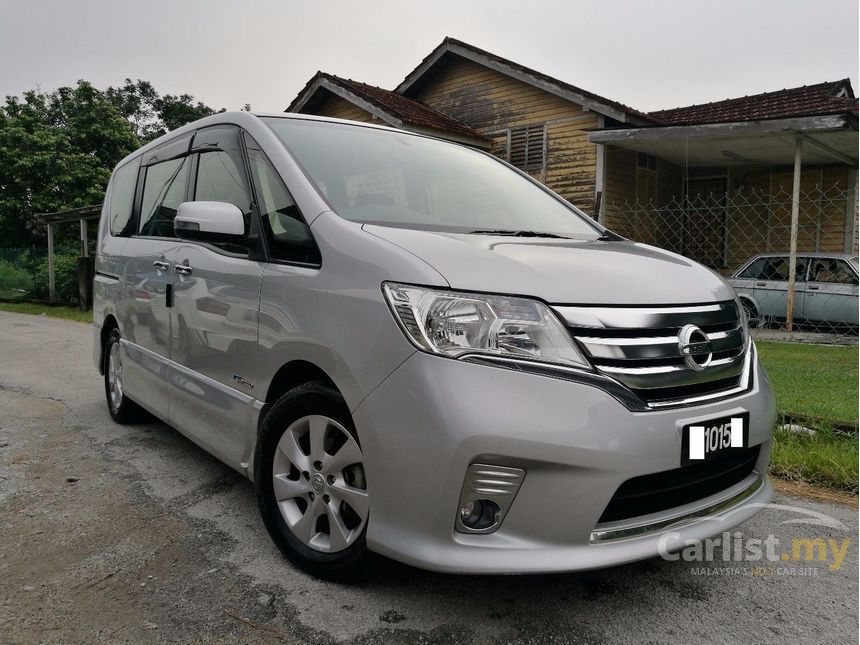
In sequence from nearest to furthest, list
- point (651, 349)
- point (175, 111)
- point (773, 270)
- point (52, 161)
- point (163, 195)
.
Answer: point (651, 349) < point (163, 195) < point (773, 270) < point (52, 161) < point (175, 111)

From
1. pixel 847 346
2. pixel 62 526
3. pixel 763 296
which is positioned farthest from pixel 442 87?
pixel 62 526

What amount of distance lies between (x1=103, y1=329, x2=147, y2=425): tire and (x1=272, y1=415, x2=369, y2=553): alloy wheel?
2.40 metres

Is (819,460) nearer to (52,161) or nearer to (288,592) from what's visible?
(288,592)

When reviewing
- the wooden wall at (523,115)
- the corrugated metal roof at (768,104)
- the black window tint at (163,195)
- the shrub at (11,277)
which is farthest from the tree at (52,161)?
the black window tint at (163,195)

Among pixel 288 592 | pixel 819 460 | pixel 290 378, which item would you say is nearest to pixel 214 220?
pixel 290 378

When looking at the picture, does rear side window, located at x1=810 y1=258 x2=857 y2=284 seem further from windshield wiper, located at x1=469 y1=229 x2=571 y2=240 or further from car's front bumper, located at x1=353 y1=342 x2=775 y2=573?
car's front bumper, located at x1=353 y1=342 x2=775 y2=573

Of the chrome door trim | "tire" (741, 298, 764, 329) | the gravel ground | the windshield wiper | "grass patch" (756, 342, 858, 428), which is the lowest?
the gravel ground

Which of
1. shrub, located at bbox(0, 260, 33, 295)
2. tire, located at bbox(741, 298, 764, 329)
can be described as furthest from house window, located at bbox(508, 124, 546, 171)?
shrub, located at bbox(0, 260, 33, 295)

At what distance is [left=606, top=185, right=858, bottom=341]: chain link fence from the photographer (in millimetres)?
10742

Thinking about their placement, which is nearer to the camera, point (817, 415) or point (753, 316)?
point (817, 415)

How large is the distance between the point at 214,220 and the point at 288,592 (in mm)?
1429

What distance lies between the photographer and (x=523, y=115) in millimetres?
15742

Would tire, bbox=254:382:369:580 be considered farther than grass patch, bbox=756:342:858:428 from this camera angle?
No

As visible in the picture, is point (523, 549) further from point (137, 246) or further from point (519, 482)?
point (137, 246)
